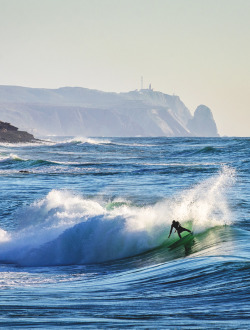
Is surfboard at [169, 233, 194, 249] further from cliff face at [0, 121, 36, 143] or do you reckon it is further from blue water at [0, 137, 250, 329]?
cliff face at [0, 121, 36, 143]

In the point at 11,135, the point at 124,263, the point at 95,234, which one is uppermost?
the point at 11,135

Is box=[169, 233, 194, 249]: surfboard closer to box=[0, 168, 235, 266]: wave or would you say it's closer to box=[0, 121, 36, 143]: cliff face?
box=[0, 168, 235, 266]: wave

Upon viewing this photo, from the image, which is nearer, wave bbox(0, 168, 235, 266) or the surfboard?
wave bbox(0, 168, 235, 266)

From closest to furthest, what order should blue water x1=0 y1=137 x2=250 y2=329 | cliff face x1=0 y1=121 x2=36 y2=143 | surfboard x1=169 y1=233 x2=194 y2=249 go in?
blue water x1=0 y1=137 x2=250 y2=329 < surfboard x1=169 y1=233 x2=194 y2=249 < cliff face x1=0 y1=121 x2=36 y2=143

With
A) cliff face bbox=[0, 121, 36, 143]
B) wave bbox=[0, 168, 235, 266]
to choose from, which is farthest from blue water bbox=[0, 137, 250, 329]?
cliff face bbox=[0, 121, 36, 143]

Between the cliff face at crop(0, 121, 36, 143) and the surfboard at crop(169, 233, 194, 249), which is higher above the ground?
the cliff face at crop(0, 121, 36, 143)

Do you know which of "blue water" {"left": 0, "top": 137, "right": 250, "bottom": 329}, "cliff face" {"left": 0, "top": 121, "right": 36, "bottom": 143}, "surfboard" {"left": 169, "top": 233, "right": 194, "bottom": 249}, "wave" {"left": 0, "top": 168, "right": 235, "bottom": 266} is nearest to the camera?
"blue water" {"left": 0, "top": 137, "right": 250, "bottom": 329}

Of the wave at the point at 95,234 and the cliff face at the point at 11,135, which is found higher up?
the cliff face at the point at 11,135

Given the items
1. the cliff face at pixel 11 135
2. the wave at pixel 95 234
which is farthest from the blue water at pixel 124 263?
the cliff face at pixel 11 135

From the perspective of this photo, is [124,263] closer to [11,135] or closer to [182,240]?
[182,240]

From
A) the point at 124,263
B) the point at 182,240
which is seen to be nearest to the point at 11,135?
the point at 182,240

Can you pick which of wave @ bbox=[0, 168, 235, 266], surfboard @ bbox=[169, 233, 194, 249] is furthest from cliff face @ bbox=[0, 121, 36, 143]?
surfboard @ bbox=[169, 233, 194, 249]

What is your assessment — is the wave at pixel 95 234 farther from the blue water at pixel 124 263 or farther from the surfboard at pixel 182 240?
the surfboard at pixel 182 240

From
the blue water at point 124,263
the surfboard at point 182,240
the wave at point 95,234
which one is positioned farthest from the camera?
the surfboard at point 182,240
